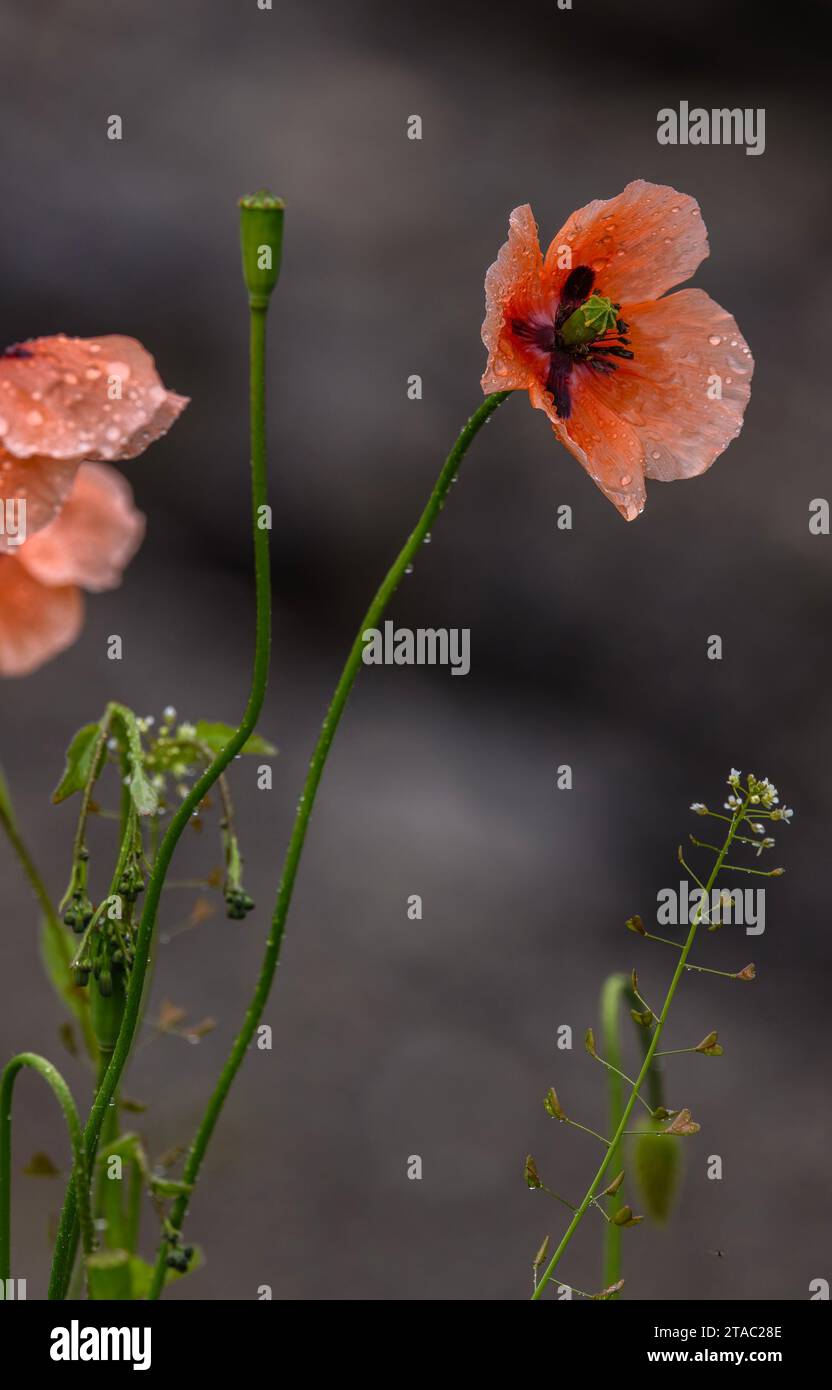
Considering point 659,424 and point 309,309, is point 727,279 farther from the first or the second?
point 659,424

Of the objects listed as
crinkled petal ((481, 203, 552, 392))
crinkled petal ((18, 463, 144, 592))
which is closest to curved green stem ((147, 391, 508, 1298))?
crinkled petal ((481, 203, 552, 392))

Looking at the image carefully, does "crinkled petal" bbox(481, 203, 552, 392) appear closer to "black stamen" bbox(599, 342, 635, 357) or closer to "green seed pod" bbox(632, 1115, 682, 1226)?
"black stamen" bbox(599, 342, 635, 357)

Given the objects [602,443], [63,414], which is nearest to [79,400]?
[63,414]

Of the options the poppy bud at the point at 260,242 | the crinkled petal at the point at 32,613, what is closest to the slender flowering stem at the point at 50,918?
the crinkled petal at the point at 32,613

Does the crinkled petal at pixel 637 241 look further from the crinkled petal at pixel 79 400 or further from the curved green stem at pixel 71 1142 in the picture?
the curved green stem at pixel 71 1142
